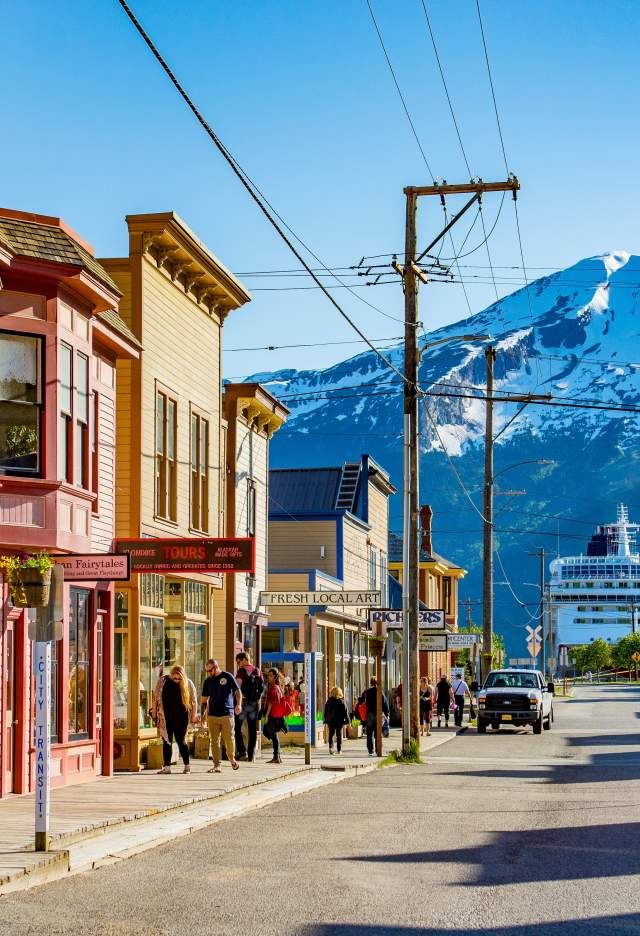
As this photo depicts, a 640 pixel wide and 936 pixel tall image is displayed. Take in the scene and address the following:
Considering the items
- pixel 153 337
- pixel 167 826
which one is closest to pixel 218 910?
pixel 167 826

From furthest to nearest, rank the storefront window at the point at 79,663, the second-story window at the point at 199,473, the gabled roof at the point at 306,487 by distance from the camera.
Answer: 1. the gabled roof at the point at 306,487
2. the second-story window at the point at 199,473
3. the storefront window at the point at 79,663

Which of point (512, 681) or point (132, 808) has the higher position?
point (512, 681)

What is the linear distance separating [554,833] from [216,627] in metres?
17.5

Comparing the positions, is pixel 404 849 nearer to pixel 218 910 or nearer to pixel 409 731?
pixel 218 910

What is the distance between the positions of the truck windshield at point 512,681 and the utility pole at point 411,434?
48.1ft

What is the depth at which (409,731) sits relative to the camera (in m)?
30.1

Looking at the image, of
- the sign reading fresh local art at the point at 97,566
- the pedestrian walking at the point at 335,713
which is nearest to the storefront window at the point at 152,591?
the pedestrian walking at the point at 335,713

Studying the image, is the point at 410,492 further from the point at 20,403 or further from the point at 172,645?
the point at 20,403

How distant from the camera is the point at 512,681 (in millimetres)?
45594

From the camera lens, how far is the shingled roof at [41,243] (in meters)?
19.9

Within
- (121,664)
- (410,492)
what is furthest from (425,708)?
(121,664)

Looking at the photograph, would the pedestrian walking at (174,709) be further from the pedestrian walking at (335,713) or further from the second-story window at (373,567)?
the second-story window at (373,567)

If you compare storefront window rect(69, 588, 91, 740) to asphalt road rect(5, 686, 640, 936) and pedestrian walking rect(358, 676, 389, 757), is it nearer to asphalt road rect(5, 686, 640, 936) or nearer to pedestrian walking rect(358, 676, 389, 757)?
asphalt road rect(5, 686, 640, 936)

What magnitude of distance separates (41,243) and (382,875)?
35.7 ft
